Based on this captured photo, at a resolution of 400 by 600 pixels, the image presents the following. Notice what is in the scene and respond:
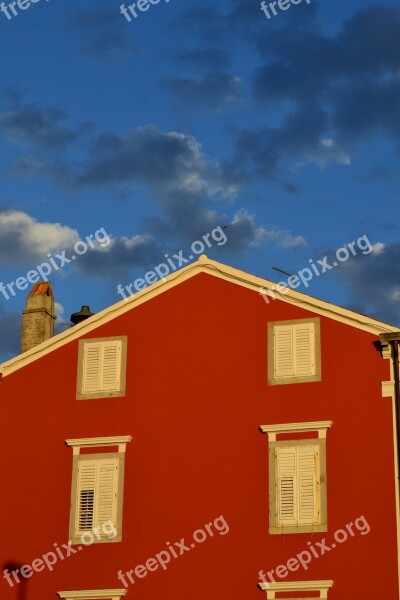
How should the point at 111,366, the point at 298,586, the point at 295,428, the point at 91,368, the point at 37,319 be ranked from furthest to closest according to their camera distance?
the point at 37,319, the point at 91,368, the point at 111,366, the point at 295,428, the point at 298,586

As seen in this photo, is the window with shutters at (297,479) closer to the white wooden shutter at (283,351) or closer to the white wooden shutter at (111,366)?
the white wooden shutter at (283,351)

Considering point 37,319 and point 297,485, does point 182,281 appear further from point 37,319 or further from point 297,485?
point 297,485

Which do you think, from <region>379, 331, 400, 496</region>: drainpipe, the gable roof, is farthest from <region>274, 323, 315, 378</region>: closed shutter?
<region>379, 331, 400, 496</region>: drainpipe

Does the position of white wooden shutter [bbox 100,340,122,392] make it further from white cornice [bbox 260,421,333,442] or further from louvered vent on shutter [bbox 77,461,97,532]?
white cornice [bbox 260,421,333,442]

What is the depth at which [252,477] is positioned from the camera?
3400 cm

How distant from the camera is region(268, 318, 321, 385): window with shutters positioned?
3478 cm

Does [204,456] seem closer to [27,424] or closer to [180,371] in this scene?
[180,371]

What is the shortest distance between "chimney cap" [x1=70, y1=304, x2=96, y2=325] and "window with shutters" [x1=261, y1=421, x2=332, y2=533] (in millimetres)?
9560

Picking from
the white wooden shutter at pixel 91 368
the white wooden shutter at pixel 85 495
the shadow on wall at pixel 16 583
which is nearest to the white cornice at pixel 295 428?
the white wooden shutter at pixel 85 495

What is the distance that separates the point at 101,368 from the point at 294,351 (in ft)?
20.6

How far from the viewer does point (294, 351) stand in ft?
115

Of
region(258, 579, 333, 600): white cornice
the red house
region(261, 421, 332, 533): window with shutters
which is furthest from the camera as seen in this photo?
region(261, 421, 332, 533): window with shutters

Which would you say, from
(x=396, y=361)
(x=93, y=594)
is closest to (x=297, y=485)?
(x=396, y=361)

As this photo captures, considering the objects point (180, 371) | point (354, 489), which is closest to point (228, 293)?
point (180, 371)
